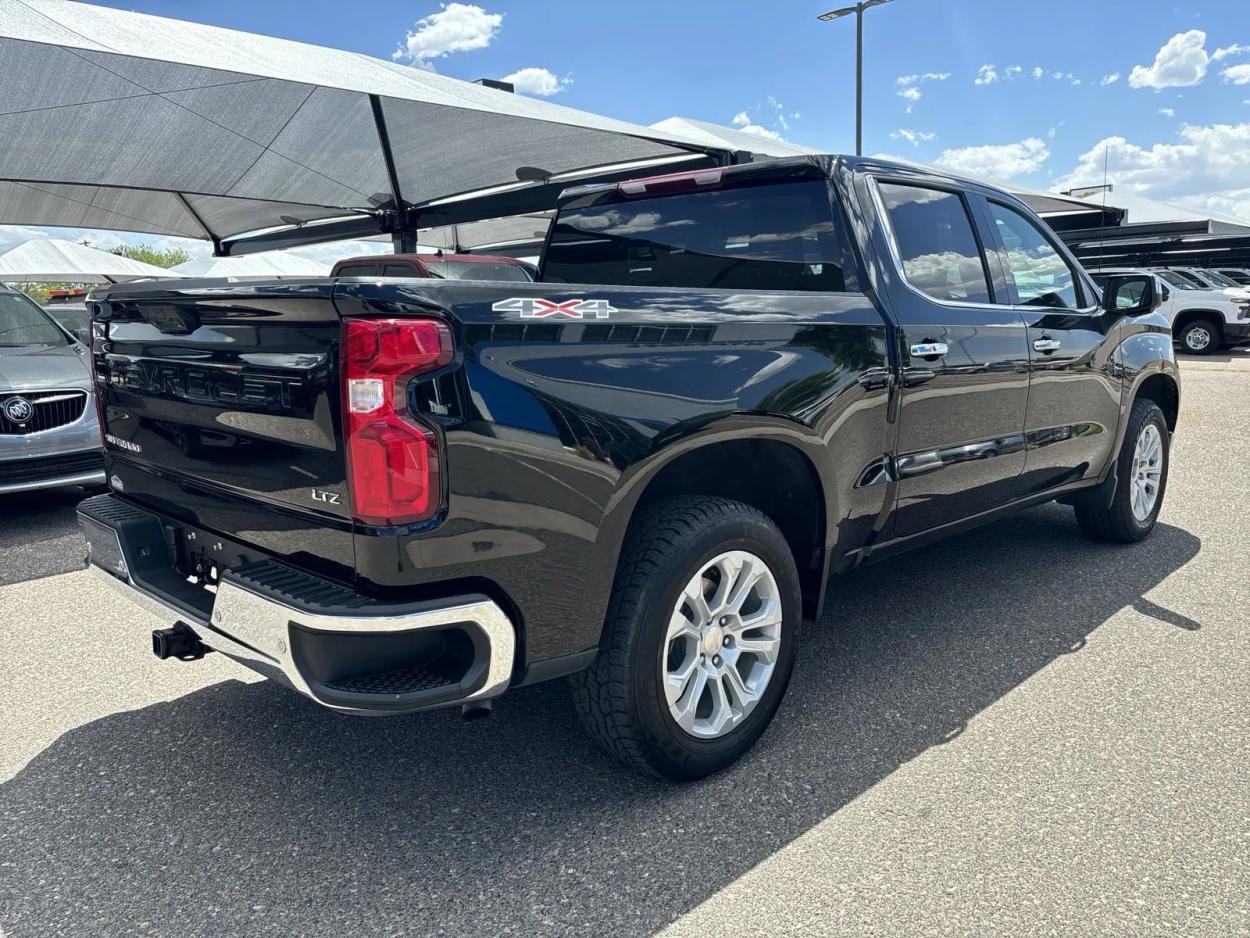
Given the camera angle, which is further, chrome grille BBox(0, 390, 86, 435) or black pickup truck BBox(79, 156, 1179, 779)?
chrome grille BBox(0, 390, 86, 435)

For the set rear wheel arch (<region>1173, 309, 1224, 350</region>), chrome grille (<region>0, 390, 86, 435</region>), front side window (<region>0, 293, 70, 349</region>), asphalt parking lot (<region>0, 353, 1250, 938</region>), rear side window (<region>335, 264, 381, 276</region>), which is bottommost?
asphalt parking lot (<region>0, 353, 1250, 938</region>)

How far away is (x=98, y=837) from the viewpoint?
99.0 inches

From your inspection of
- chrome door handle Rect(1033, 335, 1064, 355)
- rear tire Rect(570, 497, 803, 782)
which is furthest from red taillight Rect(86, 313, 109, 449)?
chrome door handle Rect(1033, 335, 1064, 355)

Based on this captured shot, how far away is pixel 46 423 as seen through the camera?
6.10 m

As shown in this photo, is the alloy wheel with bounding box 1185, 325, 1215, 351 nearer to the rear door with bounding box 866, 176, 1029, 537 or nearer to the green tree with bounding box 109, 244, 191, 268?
the rear door with bounding box 866, 176, 1029, 537

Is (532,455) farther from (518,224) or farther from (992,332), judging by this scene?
(518,224)

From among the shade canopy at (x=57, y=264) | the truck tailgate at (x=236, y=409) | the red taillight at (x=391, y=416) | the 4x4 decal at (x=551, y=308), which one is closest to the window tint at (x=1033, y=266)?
the 4x4 decal at (x=551, y=308)

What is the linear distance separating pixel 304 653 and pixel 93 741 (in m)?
1.49

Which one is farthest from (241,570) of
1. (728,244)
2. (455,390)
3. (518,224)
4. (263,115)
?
(518,224)

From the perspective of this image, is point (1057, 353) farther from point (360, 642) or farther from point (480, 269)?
point (480, 269)

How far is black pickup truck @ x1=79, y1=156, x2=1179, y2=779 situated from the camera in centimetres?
206

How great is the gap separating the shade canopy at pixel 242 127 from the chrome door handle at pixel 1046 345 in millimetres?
6255

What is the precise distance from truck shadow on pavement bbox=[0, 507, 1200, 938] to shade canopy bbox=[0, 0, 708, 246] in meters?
6.05

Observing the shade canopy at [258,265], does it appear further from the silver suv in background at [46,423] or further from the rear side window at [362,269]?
the silver suv in background at [46,423]
